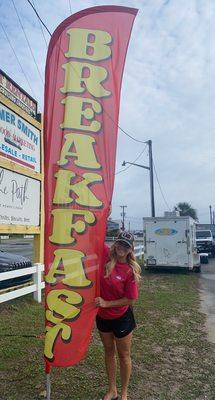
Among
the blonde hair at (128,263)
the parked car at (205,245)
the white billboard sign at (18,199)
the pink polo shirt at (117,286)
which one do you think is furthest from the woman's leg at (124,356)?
the parked car at (205,245)

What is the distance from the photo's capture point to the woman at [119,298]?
4.02 metres

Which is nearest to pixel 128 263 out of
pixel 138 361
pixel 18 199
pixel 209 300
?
pixel 138 361

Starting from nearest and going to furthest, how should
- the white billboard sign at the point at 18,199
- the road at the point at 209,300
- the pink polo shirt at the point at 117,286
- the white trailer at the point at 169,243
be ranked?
1. the pink polo shirt at the point at 117,286
2. the road at the point at 209,300
3. the white billboard sign at the point at 18,199
4. the white trailer at the point at 169,243

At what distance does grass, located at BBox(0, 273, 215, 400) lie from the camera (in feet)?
15.3

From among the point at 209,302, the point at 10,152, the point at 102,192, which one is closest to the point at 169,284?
the point at 209,302

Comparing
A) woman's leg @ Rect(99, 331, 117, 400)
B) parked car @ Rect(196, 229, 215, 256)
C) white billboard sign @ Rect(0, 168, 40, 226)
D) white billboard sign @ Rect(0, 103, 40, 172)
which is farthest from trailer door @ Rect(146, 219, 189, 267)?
woman's leg @ Rect(99, 331, 117, 400)

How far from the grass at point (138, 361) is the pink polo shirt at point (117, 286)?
3.69 feet

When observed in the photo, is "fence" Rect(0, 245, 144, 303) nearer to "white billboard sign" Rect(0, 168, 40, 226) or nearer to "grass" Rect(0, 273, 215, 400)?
"grass" Rect(0, 273, 215, 400)

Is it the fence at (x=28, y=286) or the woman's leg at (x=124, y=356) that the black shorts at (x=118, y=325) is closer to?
the woman's leg at (x=124, y=356)

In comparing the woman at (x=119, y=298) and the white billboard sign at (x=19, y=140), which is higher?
the white billboard sign at (x=19, y=140)

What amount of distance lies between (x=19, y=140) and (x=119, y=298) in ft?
19.2

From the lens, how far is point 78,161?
406 centimetres

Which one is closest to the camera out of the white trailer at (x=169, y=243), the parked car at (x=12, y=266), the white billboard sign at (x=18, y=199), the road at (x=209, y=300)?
the road at (x=209, y=300)

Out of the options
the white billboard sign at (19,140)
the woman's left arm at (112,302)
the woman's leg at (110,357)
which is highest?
the white billboard sign at (19,140)
